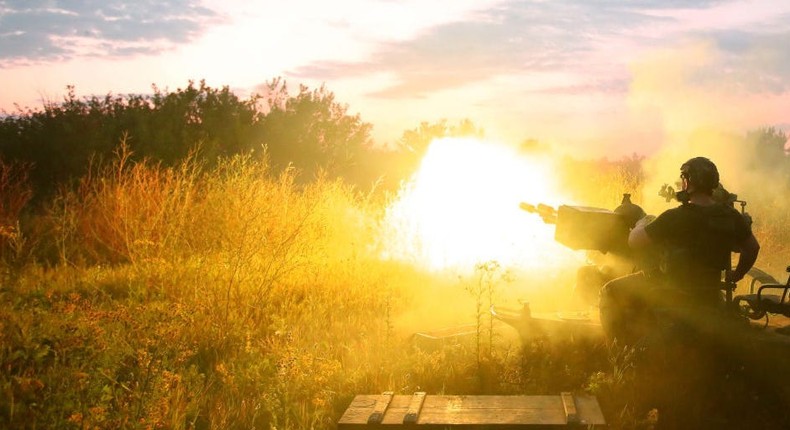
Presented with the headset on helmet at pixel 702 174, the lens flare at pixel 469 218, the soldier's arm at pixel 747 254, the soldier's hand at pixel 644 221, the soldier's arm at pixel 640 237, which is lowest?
the lens flare at pixel 469 218

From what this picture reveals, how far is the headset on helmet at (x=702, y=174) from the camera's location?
18.0 ft

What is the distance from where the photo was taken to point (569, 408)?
4.81 metres

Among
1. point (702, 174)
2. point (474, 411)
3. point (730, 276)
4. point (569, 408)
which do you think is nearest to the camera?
point (569, 408)

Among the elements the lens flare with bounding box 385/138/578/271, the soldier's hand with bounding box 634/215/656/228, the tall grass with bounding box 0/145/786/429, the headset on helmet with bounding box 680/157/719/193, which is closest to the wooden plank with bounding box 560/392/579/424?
→ the tall grass with bounding box 0/145/786/429

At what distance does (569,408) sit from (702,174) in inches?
83.6

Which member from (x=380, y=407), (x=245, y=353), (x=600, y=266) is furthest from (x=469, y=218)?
(x=380, y=407)

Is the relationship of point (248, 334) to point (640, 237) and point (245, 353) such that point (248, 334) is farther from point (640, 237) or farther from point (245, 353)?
point (640, 237)

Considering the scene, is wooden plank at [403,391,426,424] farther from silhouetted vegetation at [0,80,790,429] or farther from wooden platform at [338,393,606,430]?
silhouetted vegetation at [0,80,790,429]

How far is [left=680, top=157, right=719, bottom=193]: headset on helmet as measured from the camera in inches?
217

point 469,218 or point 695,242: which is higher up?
point 695,242

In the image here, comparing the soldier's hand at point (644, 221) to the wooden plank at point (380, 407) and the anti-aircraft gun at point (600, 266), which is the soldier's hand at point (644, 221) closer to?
the anti-aircraft gun at point (600, 266)

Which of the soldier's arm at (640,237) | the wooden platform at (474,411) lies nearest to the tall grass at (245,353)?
the wooden platform at (474,411)

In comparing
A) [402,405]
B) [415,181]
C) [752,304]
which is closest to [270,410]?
[402,405]

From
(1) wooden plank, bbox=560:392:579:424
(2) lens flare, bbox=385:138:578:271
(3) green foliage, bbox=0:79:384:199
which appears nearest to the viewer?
(1) wooden plank, bbox=560:392:579:424
